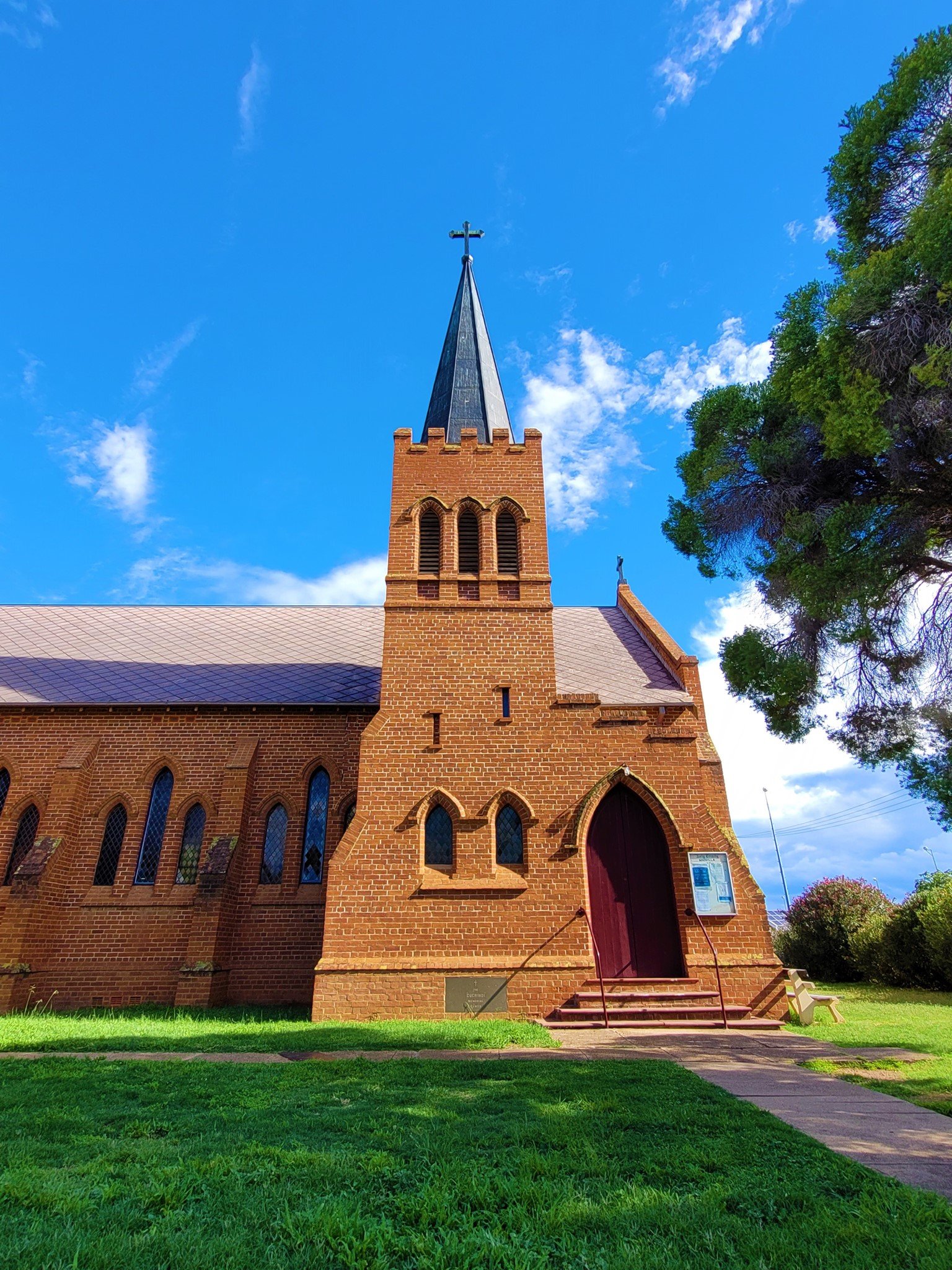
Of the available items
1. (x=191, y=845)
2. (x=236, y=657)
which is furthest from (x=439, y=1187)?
(x=236, y=657)

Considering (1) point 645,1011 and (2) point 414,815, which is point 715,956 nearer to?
(1) point 645,1011

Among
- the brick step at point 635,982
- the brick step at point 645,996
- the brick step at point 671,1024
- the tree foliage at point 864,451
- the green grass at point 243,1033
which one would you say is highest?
the tree foliage at point 864,451

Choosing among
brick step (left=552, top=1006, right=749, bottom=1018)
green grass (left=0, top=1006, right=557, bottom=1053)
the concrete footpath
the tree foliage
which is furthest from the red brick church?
the tree foliage

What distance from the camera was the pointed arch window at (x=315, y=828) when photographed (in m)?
15.8

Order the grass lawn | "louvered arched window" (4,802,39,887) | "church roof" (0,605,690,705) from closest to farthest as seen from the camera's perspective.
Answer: the grass lawn
"louvered arched window" (4,802,39,887)
"church roof" (0,605,690,705)

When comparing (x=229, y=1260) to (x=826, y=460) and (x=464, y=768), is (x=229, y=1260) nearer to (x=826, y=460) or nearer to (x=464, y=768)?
(x=826, y=460)

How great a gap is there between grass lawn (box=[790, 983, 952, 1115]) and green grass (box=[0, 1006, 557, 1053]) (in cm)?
387

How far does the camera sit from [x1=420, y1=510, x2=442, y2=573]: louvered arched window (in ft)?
53.5

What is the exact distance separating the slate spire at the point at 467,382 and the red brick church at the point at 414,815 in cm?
30

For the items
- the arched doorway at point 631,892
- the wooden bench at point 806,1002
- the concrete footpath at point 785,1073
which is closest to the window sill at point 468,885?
the arched doorway at point 631,892

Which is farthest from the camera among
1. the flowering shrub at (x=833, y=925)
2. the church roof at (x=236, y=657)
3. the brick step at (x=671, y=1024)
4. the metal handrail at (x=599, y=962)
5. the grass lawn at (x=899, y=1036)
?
the flowering shrub at (x=833, y=925)

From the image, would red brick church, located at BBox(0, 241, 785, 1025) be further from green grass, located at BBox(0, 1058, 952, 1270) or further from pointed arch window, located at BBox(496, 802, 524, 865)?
green grass, located at BBox(0, 1058, 952, 1270)

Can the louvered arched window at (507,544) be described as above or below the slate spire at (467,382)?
below

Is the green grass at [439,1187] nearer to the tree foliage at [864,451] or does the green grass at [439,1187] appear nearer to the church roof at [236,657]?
the tree foliage at [864,451]
